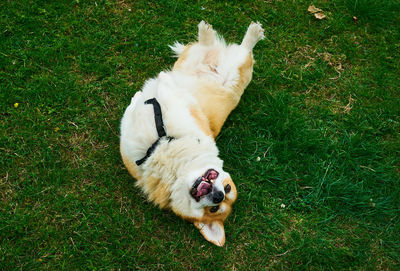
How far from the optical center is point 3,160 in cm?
326

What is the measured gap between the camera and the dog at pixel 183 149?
2701mm

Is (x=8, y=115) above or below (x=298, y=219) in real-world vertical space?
above

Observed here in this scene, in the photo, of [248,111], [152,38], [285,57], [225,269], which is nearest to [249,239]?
[225,269]

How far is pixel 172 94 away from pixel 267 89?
145 cm

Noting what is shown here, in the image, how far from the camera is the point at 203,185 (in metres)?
2.59

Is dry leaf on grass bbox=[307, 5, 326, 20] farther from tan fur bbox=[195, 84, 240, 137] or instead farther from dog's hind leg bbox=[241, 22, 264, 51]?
tan fur bbox=[195, 84, 240, 137]

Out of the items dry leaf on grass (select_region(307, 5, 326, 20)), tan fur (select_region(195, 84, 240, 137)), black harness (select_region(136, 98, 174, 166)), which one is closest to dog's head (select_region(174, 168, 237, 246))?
black harness (select_region(136, 98, 174, 166))

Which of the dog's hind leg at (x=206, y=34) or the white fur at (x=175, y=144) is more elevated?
the dog's hind leg at (x=206, y=34)

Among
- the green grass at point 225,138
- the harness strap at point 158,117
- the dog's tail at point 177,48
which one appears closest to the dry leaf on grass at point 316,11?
the green grass at point 225,138

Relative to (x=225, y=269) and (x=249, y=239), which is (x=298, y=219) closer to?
(x=249, y=239)

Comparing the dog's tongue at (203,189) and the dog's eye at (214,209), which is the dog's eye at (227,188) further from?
the dog's tongue at (203,189)

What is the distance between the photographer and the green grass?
318 centimetres

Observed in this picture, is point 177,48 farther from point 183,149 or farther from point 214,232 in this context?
point 214,232

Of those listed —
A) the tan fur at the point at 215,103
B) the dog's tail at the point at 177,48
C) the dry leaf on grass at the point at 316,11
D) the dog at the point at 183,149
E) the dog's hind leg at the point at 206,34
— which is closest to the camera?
the dog at the point at 183,149
